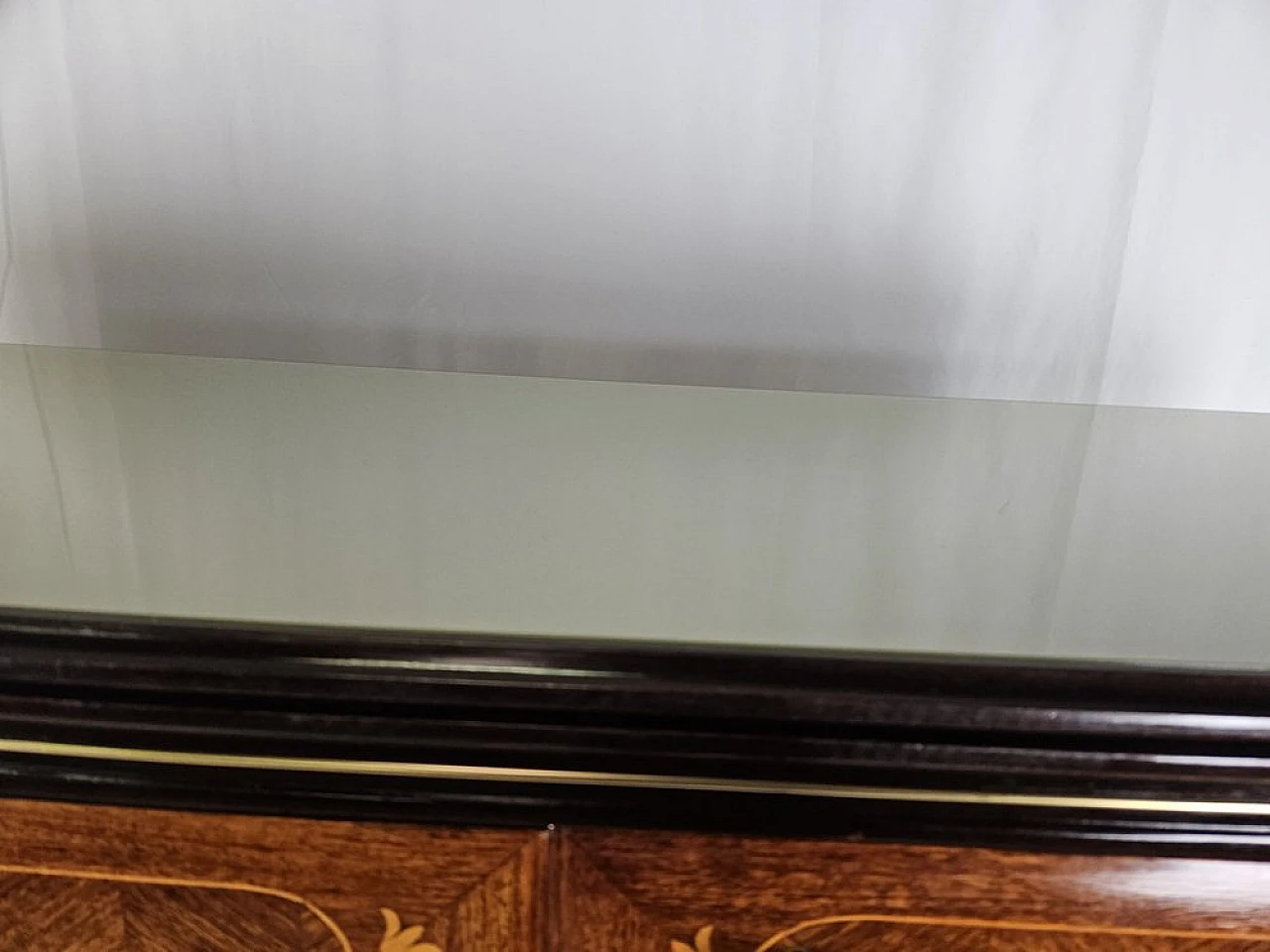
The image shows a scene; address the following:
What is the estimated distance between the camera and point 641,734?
0.41 metres

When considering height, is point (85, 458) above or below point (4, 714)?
above

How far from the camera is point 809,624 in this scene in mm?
432

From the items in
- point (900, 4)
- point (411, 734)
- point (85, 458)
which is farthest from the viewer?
point (900, 4)

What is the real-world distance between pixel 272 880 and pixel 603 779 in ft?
0.50

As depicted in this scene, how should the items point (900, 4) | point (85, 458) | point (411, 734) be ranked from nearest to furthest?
point (411, 734), point (85, 458), point (900, 4)

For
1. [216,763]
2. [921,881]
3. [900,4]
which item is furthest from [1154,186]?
[216,763]

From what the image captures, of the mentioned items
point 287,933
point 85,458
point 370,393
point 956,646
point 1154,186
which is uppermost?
point 1154,186

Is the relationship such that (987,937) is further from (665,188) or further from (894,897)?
(665,188)

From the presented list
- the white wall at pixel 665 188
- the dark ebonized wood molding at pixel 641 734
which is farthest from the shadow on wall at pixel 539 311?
the dark ebonized wood molding at pixel 641 734

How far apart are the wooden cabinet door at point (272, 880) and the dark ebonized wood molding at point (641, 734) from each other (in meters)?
0.01

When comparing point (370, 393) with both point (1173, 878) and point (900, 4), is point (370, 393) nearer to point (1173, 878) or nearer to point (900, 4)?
point (900, 4)

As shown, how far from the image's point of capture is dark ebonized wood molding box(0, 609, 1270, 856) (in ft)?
1.30

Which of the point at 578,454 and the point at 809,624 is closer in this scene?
the point at 809,624

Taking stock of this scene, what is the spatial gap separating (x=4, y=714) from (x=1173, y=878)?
48cm
